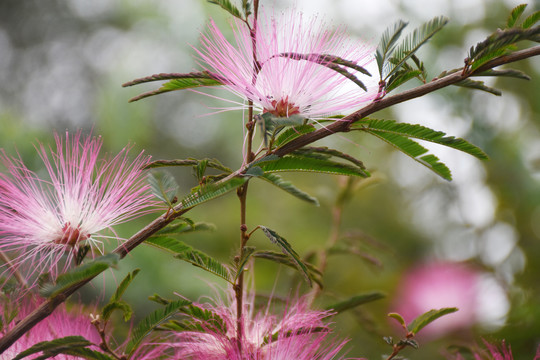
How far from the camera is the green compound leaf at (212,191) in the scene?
0.44 meters

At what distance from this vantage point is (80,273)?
16.2 inches

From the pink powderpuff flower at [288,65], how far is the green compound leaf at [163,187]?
0.34ft

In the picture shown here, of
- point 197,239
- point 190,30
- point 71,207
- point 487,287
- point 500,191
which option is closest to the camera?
point 71,207

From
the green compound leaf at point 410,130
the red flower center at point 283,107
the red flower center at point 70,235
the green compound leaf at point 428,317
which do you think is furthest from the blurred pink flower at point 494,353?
the red flower center at point 70,235

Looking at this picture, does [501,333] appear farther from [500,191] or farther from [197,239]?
[197,239]

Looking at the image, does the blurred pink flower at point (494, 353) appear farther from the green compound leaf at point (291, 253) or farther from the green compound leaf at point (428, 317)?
the green compound leaf at point (291, 253)

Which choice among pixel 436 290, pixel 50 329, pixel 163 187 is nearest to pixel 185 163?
pixel 163 187

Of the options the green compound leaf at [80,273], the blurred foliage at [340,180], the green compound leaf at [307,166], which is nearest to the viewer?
the green compound leaf at [80,273]

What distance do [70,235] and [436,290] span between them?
88cm

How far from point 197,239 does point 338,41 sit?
3.69ft

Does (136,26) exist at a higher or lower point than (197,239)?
higher

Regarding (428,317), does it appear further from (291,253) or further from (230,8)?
(230,8)

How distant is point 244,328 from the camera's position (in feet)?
1.84

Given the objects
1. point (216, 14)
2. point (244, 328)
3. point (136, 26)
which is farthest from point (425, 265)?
point (136, 26)
